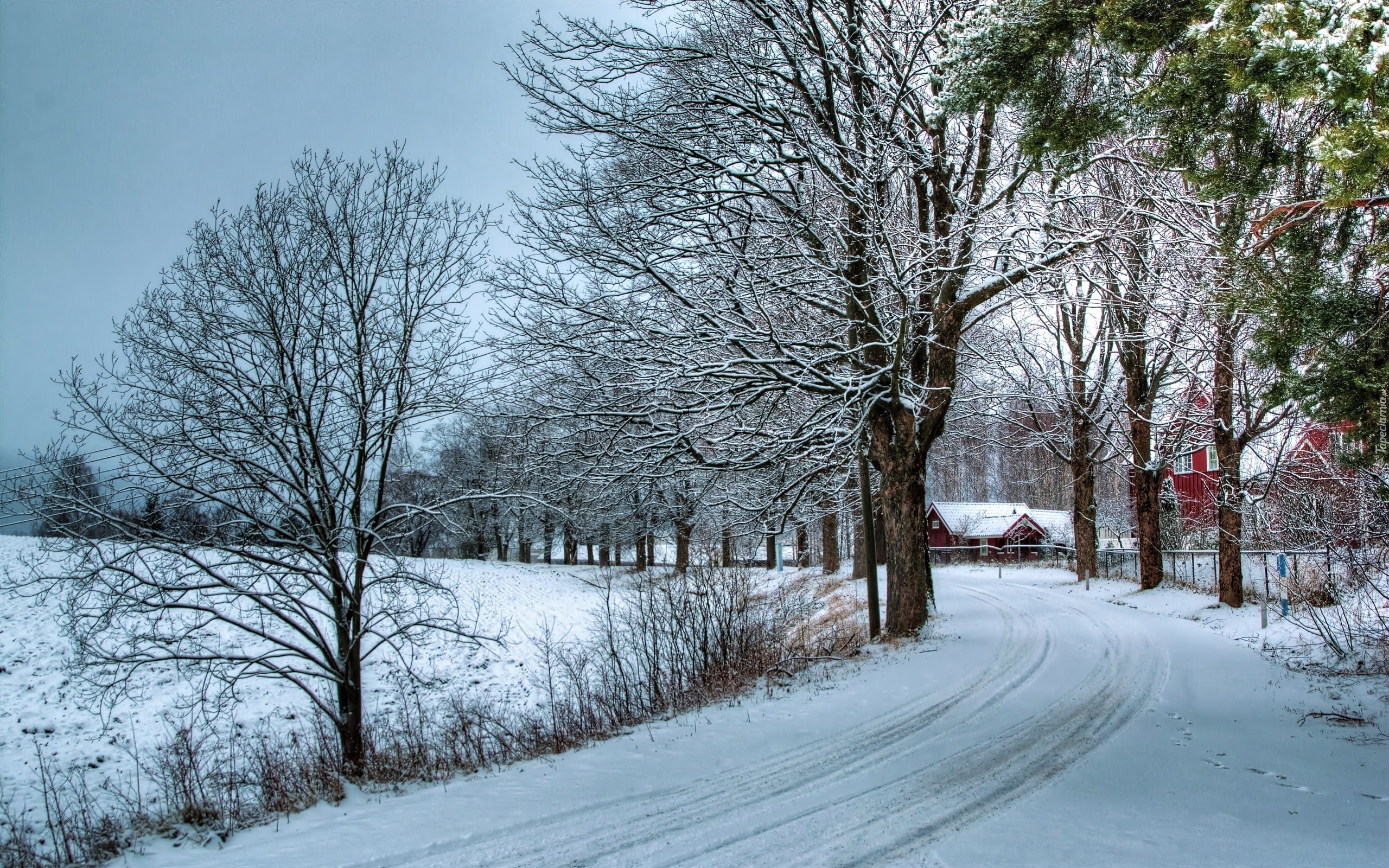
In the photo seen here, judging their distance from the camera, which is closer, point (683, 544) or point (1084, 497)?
point (683, 544)

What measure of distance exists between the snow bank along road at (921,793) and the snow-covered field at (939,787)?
0.07ft

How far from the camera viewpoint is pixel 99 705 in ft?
33.1

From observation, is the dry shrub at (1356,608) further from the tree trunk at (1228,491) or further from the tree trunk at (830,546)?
the tree trunk at (830,546)

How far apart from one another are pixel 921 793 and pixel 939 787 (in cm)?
21

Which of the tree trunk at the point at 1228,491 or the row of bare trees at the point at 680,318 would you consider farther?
the tree trunk at the point at 1228,491

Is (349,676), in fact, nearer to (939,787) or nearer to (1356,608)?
(939,787)

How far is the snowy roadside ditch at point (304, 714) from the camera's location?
6730mm

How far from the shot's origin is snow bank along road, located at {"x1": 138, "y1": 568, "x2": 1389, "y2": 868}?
455 centimetres

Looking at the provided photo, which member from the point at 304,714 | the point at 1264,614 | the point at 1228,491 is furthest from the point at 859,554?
the point at 304,714

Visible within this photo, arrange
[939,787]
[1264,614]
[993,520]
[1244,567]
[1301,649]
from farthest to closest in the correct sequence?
[993,520] → [1244,567] → [1264,614] → [1301,649] → [939,787]

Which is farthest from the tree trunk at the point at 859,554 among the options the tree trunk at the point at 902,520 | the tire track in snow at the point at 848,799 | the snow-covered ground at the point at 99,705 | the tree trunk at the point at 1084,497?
the tire track in snow at the point at 848,799

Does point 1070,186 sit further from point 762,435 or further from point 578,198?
point 578,198

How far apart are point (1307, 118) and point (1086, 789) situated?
7.87 m

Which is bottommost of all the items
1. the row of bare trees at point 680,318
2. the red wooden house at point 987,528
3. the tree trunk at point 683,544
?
the red wooden house at point 987,528
